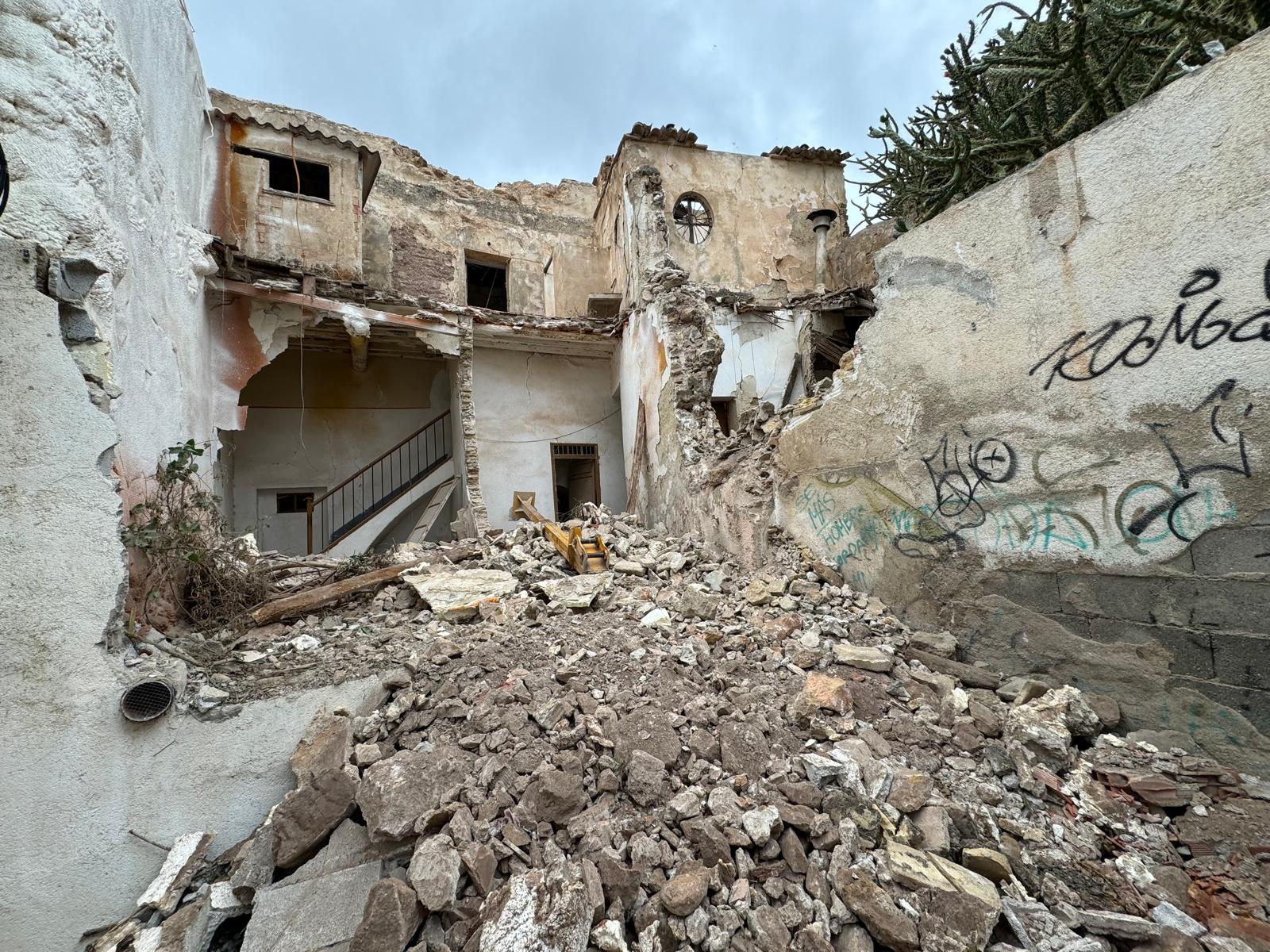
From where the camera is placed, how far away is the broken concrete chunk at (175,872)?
109 inches

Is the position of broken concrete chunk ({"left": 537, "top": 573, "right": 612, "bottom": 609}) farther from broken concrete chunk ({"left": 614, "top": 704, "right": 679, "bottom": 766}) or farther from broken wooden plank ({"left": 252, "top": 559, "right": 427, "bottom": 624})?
broken concrete chunk ({"left": 614, "top": 704, "right": 679, "bottom": 766})

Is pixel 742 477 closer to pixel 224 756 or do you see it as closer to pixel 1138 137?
pixel 1138 137

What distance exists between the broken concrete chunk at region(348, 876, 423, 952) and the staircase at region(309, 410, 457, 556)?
25.4ft

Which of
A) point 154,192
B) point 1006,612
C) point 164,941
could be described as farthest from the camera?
point 154,192

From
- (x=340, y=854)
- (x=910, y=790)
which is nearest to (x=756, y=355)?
(x=910, y=790)

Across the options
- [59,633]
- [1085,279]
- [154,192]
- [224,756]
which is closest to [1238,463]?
[1085,279]

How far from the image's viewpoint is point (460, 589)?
4852 mm

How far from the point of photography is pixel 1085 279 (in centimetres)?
284

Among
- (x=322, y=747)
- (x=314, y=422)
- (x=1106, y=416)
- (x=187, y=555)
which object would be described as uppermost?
(x=314, y=422)

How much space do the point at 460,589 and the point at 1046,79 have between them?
6.56 metres

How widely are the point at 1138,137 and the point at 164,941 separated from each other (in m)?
5.96

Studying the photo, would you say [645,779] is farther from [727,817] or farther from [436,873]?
[436,873]

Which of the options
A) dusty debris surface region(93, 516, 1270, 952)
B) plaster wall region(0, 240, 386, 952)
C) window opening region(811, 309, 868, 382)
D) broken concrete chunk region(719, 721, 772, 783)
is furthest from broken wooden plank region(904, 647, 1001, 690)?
window opening region(811, 309, 868, 382)

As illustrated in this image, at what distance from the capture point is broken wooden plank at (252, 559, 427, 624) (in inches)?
170
